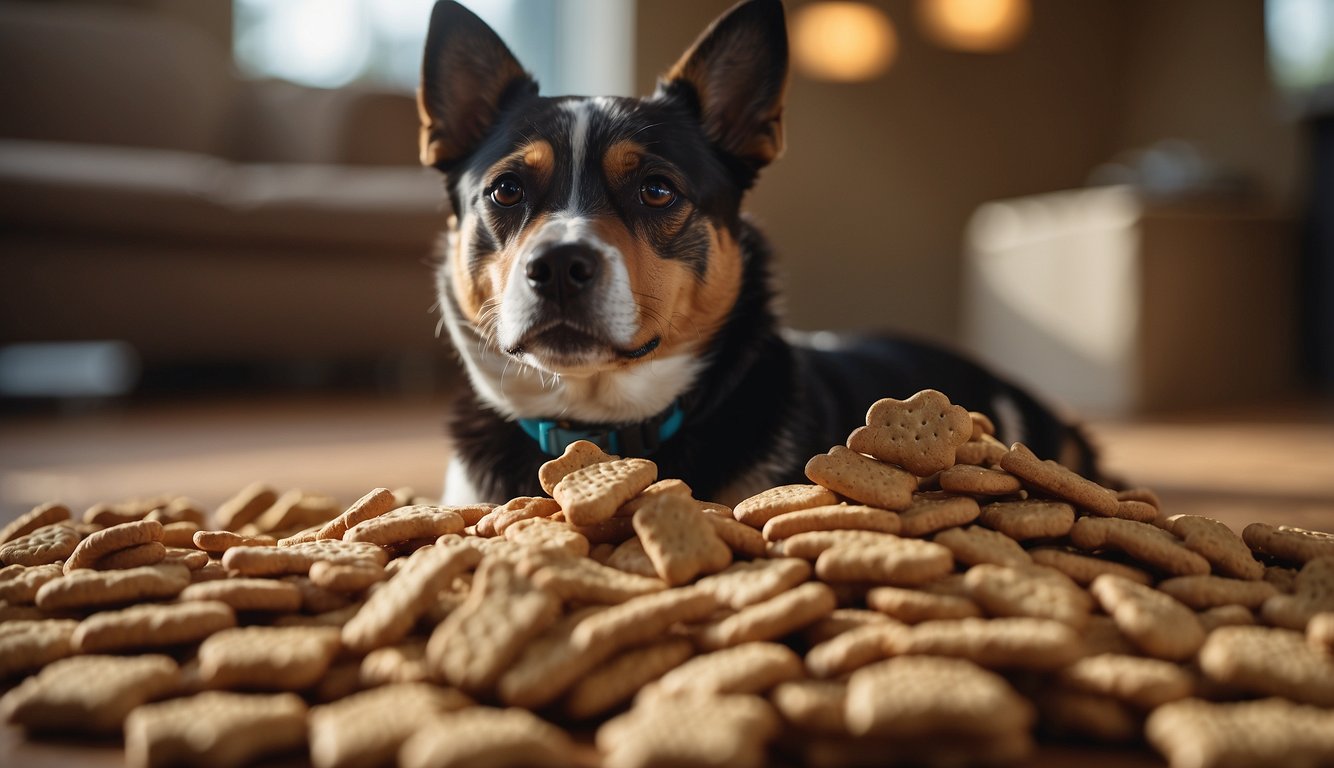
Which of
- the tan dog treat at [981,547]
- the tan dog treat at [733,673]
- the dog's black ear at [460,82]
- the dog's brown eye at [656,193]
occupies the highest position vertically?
the dog's black ear at [460,82]

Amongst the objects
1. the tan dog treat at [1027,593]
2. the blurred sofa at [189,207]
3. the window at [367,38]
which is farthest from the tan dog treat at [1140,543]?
the window at [367,38]

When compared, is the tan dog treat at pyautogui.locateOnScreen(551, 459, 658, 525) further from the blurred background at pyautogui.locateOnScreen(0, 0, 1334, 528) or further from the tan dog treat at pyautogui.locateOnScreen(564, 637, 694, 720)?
the blurred background at pyautogui.locateOnScreen(0, 0, 1334, 528)

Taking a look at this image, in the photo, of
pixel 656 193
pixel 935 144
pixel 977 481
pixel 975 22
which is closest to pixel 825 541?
pixel 977 481

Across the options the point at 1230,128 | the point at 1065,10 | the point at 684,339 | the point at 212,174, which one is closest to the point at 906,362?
the point at 684,339

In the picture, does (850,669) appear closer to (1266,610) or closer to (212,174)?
(1266,610)

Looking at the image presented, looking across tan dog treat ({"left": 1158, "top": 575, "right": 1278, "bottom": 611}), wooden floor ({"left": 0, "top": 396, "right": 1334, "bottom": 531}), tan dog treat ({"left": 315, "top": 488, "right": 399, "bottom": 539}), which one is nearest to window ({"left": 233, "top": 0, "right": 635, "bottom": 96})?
wooden floor ({"left": 0, "top": 396, "right": 1334, "bottom": 531})

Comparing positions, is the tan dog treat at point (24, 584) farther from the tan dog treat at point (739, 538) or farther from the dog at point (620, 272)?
the tan dog treat at point (739, 538)
